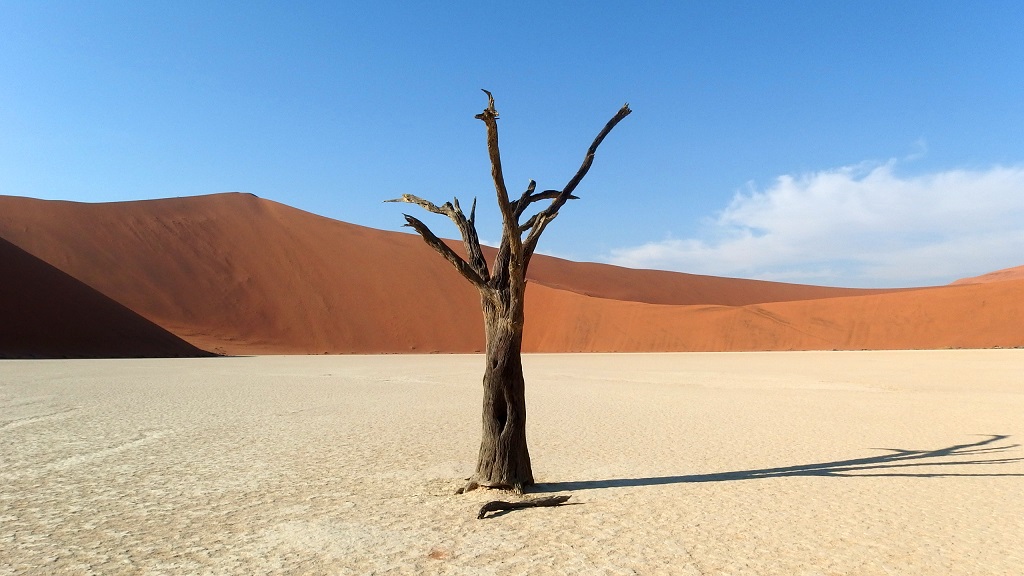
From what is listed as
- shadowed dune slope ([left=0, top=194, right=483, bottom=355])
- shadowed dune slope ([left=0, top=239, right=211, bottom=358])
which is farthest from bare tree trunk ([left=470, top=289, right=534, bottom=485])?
shadowed dune slope ([left=0, top=194, right=483, bottom=355])

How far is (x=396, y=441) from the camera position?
Result: 28.3ft

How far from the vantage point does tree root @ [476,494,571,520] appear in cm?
514

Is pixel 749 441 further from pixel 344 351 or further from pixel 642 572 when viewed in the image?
pixel 344 351

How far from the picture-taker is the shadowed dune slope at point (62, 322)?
97.2 ft

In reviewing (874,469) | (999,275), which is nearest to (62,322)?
(874,469)

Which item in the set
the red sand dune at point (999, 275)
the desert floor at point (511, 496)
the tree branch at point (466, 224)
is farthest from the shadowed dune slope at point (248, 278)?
the red sand dune at point (999, 275)

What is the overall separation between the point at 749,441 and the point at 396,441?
180 inches

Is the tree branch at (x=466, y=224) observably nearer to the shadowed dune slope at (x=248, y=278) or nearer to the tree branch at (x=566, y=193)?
the tree branch at (x=566, y=193)

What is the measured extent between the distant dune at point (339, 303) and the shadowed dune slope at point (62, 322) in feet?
0.51

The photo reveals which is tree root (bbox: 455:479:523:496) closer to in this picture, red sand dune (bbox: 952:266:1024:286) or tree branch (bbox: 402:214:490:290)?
tree branch (bbox: 402:214:490:290)

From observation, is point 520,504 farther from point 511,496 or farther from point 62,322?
point 62,322

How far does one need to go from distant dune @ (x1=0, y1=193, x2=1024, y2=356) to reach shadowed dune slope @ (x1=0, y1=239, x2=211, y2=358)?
0.15 metres

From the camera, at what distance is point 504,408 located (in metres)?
6.10

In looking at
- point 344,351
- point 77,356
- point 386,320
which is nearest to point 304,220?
point 386,320
